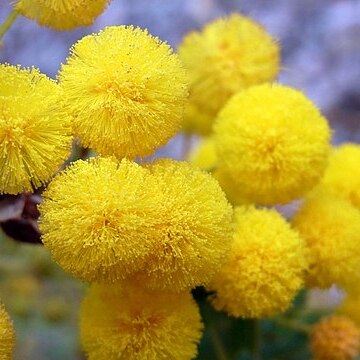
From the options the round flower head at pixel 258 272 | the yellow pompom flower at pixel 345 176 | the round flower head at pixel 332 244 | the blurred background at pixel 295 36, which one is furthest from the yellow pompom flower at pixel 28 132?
the blurred background at pixel 295 36

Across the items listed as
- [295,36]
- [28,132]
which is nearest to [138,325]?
[28,132]

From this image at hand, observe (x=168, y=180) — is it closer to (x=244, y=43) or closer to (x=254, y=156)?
(x=254, y=156)

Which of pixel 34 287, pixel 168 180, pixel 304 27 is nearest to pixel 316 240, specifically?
pixel 168 180

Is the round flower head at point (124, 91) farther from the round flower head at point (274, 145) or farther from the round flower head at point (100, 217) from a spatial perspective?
the round flower head at point (274, 145)

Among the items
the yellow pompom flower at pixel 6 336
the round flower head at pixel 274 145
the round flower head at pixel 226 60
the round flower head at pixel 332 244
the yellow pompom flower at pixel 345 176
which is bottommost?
the yellow pompom flower at pixel 6 336

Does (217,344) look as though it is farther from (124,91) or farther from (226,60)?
(124,91)
